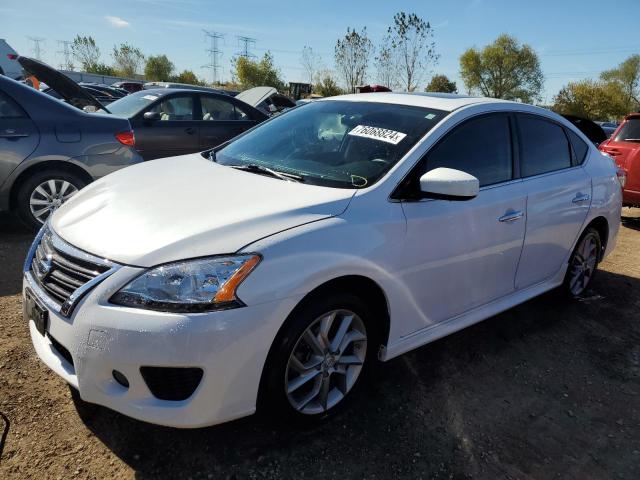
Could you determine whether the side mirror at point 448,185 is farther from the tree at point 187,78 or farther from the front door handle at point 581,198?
the tree at point 187,78

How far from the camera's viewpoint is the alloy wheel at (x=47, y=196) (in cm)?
479

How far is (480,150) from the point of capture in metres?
3.05

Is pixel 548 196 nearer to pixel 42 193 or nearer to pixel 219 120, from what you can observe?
pixel 42 193

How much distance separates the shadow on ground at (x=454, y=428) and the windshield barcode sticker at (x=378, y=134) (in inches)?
53.5

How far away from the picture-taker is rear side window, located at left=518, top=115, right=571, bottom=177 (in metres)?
3.38

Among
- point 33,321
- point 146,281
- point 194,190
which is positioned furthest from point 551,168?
point 33,321

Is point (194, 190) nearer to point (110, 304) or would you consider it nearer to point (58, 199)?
point (110, 304)

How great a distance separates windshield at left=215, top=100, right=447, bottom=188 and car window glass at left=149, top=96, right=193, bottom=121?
4.52 metres

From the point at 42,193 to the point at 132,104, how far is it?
3213 millimetres

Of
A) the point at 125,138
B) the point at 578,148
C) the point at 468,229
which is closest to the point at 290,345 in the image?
the point at 468,229

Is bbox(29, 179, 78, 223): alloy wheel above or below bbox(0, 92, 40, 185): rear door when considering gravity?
below

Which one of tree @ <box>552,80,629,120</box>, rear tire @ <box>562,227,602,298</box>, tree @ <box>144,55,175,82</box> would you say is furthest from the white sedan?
tree @ <box>144,55,175,82</box>

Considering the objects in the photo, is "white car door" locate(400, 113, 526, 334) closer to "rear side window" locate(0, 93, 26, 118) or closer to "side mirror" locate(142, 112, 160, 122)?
"rear side window" locate(0, 93, 26, 118)

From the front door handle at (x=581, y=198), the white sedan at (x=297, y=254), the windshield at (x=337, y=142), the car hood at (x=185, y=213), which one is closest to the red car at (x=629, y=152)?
the front door handle at (x=581, y=198)
